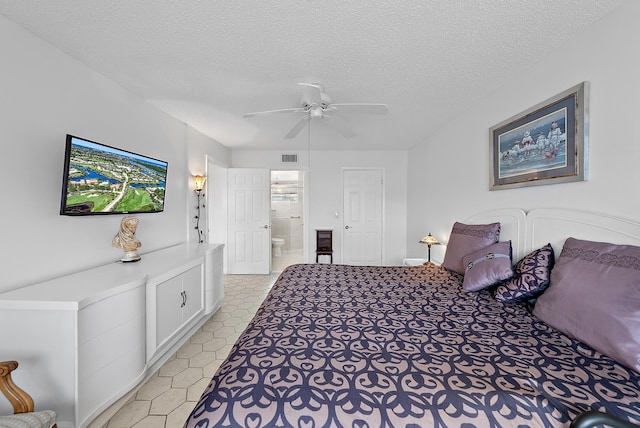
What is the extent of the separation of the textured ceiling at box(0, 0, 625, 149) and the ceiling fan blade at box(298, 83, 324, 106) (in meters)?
0.15

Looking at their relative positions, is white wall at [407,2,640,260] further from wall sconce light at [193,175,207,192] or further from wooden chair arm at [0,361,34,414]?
wall sconce light at [193,175,207,192]

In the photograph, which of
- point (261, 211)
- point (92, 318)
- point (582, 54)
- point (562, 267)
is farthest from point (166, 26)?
point (261, 211)

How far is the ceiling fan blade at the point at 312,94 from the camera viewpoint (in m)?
1.92

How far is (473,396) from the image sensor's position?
2.73ft

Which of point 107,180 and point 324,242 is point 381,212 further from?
point 107,180

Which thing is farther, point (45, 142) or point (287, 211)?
point (287, 211)

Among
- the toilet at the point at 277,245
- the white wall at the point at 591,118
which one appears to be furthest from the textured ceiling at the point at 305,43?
the toilet at the point at 277,245

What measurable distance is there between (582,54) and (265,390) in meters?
2.52

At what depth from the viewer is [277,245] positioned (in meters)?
6.21

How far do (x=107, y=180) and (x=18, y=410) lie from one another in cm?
148

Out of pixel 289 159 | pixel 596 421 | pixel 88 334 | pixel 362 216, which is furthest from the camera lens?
pixel 362 216

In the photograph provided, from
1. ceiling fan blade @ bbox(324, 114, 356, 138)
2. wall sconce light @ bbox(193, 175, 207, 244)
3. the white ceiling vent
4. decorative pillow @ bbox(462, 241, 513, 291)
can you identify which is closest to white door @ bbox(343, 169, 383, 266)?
the white ceiling vent

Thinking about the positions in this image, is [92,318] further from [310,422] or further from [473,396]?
[473,396]

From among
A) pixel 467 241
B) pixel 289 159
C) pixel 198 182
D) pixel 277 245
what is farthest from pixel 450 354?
pixel 277 245
